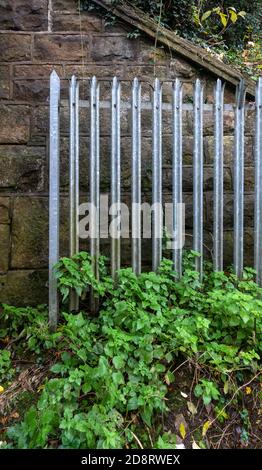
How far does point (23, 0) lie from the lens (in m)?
3.29

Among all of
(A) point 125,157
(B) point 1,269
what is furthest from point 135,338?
(A) point 125,157

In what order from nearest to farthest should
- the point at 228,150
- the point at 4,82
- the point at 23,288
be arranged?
1. the point at 23,288
2. the point at 4,82
3. the point at 228,150

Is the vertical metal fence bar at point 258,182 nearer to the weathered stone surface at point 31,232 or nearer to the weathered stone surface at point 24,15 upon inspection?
the weathered stone surface at point 31,232

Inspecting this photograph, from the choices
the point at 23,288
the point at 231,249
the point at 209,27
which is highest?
the point at 209,27

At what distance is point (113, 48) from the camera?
3.32 m

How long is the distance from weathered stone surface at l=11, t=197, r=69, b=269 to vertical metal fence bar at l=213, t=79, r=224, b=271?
3.88 feet

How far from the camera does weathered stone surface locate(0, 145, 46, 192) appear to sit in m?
3.13

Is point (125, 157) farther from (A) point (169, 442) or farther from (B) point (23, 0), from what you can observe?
(A) point (169, 442)

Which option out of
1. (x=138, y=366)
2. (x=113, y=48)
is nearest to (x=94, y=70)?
(x=113, y=48)

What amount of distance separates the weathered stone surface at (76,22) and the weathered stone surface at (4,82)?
546mm

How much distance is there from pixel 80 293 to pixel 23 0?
255 cm

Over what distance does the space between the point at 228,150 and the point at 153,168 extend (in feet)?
2.72

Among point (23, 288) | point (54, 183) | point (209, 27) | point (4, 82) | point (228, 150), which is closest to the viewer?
point (54, 183)

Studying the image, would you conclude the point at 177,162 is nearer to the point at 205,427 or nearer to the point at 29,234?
the point at 29,234
